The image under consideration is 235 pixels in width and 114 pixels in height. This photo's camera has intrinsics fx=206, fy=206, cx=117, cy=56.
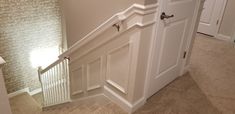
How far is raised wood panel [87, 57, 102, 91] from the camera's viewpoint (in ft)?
7.69

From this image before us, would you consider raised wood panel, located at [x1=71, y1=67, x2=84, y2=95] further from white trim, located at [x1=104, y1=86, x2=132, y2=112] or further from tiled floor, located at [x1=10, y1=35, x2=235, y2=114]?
white trim, located at [x1=104, y1=86, x2=132, y2=112]

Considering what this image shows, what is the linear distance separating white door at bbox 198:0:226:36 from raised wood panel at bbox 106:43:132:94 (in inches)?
119

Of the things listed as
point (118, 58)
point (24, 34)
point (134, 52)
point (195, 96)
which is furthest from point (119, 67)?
point (24, 34)

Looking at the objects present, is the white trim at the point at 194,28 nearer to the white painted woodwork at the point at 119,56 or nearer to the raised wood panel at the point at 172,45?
the raised wood panel at the point at 172,45

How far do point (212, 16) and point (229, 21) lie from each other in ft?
1.12

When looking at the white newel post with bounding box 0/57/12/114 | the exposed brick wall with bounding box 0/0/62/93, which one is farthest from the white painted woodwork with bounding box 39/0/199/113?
the exposed brick wall with bounding box 0/0/62/93

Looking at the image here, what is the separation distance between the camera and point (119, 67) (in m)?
2.05

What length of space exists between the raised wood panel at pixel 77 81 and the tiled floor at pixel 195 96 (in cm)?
25

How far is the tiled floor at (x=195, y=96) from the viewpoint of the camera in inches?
85.4

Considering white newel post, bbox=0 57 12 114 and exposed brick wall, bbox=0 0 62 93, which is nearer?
white newel post, bbox=0 57 12 114

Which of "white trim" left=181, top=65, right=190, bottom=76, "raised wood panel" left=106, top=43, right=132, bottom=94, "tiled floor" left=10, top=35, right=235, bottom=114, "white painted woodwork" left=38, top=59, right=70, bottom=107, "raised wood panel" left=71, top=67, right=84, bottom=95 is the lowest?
"white painted woodwork" left=38, top=59, right=70, bottom=107

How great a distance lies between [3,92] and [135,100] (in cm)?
119

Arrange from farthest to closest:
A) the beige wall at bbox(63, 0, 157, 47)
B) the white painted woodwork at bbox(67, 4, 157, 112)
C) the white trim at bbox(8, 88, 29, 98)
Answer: the white trim at bbox(8, 88, 29, 98) → the beige wall at bbox(63, 0, 157, 47) → the white painted woodwork at bbox(67, 4, 157, 112)

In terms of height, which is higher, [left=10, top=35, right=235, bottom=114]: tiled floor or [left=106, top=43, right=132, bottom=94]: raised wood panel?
[left=106, top=43, right=132, bottom=94]: raised wood panel
